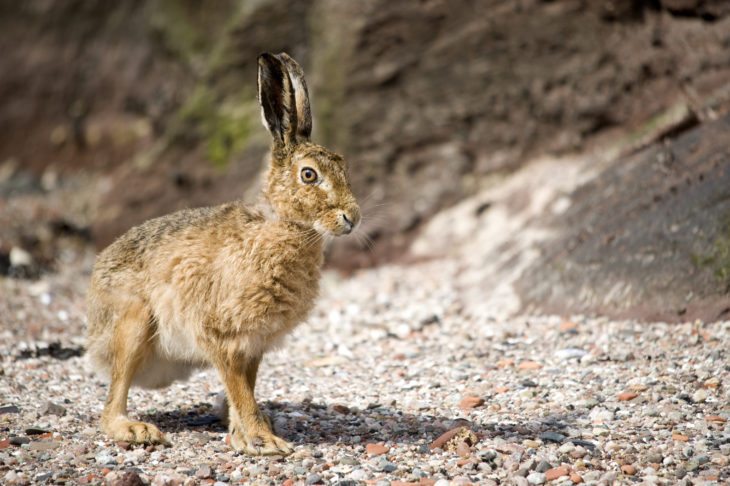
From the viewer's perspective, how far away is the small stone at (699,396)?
514cm

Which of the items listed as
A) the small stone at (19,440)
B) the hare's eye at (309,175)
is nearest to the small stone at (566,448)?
the hare's eye at (309,175)

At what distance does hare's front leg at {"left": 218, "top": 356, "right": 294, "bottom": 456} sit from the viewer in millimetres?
4688

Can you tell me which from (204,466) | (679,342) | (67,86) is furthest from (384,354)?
(67,86)

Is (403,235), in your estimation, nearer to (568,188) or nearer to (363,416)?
(568,188)

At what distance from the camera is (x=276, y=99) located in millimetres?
5008

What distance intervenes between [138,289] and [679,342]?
3734mm

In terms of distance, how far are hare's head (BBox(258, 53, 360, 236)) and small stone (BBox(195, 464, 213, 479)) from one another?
55.7 inches

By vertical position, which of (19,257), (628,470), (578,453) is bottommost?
(628,470)

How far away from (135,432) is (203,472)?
65 centimetres

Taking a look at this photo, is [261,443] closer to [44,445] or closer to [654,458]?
[44,445]

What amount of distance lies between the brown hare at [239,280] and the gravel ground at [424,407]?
347mm

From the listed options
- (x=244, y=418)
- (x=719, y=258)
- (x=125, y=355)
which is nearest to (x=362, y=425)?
(x=244, y=418)

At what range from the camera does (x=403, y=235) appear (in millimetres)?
10484

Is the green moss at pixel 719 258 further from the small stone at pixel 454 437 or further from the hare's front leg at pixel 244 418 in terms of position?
the hare's front leg at pixel 244 418
